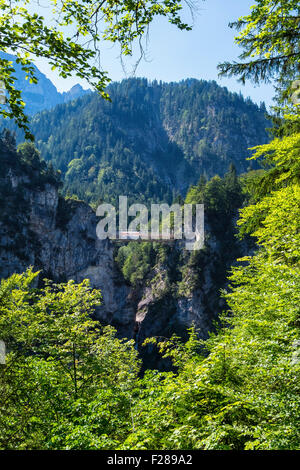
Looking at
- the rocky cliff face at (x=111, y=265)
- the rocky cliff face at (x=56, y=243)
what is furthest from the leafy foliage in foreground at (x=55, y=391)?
the rocky cliff face at (x=111, y=265)

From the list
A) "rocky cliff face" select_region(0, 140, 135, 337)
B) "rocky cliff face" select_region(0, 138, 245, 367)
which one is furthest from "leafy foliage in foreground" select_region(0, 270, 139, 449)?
"rocky cliff face" select_region(0, 138, 245, 367)

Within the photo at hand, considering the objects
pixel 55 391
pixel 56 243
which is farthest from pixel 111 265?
pixel 55 391

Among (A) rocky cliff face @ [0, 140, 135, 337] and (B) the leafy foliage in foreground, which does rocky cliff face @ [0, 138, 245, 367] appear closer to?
(A) rocky cliff face @ [0, 140, 135, 337]

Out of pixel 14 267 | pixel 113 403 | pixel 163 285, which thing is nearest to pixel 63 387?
pixel 113 403

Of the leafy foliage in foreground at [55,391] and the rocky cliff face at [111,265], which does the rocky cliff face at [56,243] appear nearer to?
the rocky cliff face at [111,265]

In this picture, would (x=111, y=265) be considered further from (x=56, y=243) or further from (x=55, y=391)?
(x=55, y=391)

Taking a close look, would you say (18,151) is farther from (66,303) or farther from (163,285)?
(66,303)

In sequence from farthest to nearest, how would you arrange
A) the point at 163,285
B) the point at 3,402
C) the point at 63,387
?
the point at 163,285 → the point at 63,387 → the point at 3,402

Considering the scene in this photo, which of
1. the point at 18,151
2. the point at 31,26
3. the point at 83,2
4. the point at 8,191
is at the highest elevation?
the point at 18,151

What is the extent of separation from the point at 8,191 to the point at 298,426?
49.8 m

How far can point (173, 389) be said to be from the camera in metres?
4.93

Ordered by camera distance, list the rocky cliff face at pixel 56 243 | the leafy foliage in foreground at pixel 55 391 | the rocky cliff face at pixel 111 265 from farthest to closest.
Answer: the rocky cliff face at pixel 111 265 → the rocky cliff face at pixel 56 243 → the leafy foliage in foreground at pixel 55 391

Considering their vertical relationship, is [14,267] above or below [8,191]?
below
